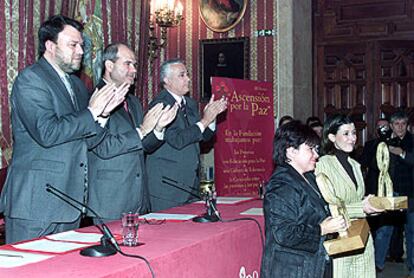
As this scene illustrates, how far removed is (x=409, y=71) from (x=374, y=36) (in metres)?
0.54

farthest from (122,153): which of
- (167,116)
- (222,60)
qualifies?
(222,60)

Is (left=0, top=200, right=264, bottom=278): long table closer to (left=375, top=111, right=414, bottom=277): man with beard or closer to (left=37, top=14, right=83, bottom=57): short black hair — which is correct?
(left=37, top=14, right=83, bottom=57): short black hair

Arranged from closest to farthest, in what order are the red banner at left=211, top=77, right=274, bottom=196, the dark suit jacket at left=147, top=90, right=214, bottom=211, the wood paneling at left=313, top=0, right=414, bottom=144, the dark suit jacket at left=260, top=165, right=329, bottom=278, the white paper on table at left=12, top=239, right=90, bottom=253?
1. the white paper on table at left=12, top=239, right=90, bottom=253
2. the dark suit jacket at left=260, top=165, right=329, bottom=278
3. the dark suit jacket at left=147, top=90, right=214, bottom=211
4. the red banner at left=211, top=77, right=274, bottom=196
5. the wood paneling at left=313, top=0, right=414, bottom=144

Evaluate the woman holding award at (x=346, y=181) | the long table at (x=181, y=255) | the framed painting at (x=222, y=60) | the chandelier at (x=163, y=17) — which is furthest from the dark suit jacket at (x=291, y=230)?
the framed painting at (x=222, y=60)

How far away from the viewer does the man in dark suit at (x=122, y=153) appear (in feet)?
11.2

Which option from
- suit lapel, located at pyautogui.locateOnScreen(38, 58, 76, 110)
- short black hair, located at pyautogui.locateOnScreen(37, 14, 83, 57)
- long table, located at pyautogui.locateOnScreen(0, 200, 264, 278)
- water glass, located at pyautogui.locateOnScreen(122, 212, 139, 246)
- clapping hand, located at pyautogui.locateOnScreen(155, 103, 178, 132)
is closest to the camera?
long table, located at pyautogui.locateOnScreen(0, 200, 264, 278)

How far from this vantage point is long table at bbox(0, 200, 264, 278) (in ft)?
7.07

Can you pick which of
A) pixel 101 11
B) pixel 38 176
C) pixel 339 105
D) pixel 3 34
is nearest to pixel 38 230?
pixel 38 176

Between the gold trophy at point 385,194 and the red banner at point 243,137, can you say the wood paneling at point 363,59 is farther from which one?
the gold trophy at point 385,194

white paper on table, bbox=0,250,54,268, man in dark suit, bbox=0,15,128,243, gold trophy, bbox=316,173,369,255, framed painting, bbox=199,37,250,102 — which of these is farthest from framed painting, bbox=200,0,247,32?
white paper on table, bbox=0,250,54,268

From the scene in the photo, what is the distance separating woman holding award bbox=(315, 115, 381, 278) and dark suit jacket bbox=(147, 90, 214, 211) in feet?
2.66

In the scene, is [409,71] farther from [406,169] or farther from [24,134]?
[24,134]

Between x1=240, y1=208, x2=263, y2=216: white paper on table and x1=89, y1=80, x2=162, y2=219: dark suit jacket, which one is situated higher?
x1=89, y1=80, x2=162, y2=219: dark suit jacket

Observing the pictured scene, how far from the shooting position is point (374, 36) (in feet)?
24.0
